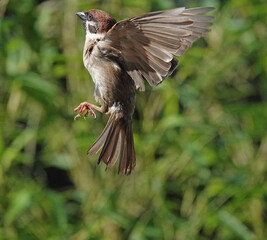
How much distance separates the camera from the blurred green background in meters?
2.50

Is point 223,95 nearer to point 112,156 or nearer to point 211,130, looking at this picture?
point 211,130

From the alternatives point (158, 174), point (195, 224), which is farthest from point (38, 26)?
point (195, 224)

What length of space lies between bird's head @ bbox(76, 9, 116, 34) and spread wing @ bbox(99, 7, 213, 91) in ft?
0.08

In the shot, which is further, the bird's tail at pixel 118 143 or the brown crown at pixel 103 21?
the bird's tail at pixel 118 143

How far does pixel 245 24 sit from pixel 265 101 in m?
0.50

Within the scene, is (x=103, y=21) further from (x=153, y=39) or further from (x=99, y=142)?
(x=99, y=142)

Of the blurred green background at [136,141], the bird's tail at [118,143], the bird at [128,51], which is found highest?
the bird at [128,51]

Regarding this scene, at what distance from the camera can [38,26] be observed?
2732 millimetres

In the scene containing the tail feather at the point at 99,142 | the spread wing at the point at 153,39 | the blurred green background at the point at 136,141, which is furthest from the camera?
the blurred green background at the point at 136,141

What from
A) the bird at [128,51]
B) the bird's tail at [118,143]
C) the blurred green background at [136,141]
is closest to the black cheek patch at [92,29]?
the bird at [128,51]

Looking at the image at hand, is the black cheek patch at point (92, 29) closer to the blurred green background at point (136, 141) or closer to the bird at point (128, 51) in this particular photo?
the bird at point (128, 51)

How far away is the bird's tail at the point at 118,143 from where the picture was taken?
1.57 meters

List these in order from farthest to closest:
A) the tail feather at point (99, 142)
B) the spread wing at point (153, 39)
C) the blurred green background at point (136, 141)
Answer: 1. the blurred green background at point (136, 141)
2. the tail feather at point (99, 142)
3. the spread wing at point (153, 39)

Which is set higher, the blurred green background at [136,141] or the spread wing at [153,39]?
the spread wing at [153,39]
